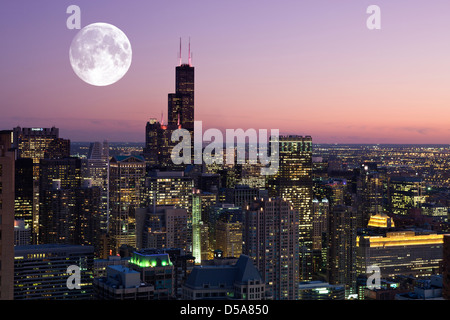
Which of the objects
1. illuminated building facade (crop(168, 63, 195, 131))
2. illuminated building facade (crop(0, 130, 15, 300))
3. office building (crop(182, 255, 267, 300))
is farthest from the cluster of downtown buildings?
illuminated building facade (crop(168, 63, 195, 131))

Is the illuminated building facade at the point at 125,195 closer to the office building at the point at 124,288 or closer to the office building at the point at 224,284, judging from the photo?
the office building at the point at 124,288

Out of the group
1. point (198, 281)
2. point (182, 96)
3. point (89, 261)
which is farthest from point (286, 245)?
point (182, 96)

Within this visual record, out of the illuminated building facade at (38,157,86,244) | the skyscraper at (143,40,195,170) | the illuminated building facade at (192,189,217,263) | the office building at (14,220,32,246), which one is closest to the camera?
the office building at (14,220,32,246)

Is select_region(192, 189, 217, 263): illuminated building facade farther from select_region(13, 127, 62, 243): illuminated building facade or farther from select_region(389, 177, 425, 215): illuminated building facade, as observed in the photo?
select_region(389, 177, 425, 215): illuminated building facade

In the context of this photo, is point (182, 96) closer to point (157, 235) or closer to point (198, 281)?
point (157, 235)

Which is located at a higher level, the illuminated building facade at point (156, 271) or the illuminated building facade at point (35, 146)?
the illuminated building facade at point (35, 146)

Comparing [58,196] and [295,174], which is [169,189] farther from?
[295,174]

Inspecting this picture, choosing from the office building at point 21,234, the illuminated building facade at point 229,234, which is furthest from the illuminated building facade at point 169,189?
the office building at point 21,234
